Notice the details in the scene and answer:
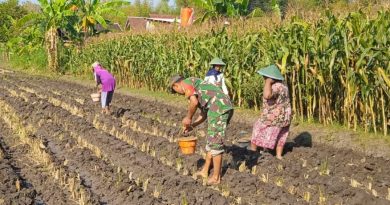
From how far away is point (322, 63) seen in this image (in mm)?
8367

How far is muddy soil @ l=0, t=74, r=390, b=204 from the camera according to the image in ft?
16.7

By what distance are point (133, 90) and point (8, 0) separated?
32.7m

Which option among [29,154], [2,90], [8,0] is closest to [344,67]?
[29,154]

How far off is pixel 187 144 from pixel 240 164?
2.41 ft

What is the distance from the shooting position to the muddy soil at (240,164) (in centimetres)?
508

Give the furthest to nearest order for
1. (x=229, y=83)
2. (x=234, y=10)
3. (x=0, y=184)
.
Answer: (x=234, y=10), (x=229, y=83), (x=0, y=184)

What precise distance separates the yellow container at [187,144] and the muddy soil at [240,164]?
10 cm

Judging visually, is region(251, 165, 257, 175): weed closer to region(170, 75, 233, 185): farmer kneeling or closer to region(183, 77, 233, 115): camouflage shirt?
region(170, 75, 233, 185): farmer kneeling

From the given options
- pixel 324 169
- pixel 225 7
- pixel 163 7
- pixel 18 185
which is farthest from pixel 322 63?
pixel 163 7

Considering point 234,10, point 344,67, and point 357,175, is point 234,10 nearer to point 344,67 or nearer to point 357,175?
point 344,67

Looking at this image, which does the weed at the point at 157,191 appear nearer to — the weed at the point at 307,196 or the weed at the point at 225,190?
the weed at the point at 225,190

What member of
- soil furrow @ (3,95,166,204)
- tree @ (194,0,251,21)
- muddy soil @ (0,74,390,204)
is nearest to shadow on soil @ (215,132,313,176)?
muddy soil @ (0,74,390,204)

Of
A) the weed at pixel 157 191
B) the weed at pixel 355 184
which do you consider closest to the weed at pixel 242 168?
the weed at pixel 157 191

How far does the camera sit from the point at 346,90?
8070mm
